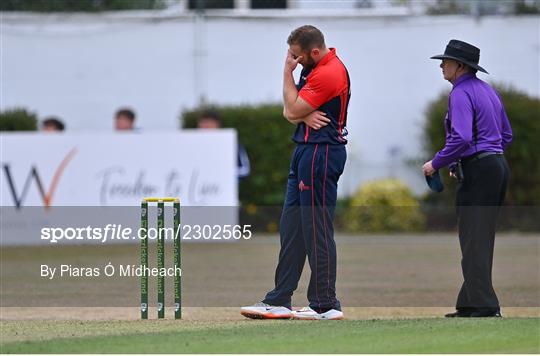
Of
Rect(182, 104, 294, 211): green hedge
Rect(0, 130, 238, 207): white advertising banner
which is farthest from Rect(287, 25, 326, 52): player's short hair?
Rect(182, 104, 294, 211): green hedge

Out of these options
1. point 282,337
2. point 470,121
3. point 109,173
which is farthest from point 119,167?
point 282,337

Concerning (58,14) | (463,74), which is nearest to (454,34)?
(58,14)

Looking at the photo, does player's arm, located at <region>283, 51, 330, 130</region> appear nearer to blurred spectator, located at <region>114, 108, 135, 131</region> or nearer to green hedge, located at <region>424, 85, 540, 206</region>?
blurred spectator, located at <region>114, 108, 135, 131</region>

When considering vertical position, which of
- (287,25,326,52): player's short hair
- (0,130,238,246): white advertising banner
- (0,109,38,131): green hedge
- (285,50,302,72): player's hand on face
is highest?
(287,25,326,52): player's short hair

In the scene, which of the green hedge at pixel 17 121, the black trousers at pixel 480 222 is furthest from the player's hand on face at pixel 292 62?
the green hedge at pixel 17 121

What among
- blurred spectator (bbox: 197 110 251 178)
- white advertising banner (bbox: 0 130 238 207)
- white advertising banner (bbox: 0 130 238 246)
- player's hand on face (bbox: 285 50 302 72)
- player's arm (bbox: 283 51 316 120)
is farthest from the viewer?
blurred spectator (bbox: 197 110 251 178)

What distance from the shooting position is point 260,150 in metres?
20.4

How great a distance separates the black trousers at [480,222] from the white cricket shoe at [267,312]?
1.41 meters

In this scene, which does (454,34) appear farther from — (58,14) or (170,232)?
(170,232)

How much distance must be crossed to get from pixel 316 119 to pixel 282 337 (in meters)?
1.73

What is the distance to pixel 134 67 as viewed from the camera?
71.8 feet

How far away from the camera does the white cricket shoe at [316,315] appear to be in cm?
872

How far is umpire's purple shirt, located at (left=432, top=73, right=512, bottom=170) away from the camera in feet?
29.1

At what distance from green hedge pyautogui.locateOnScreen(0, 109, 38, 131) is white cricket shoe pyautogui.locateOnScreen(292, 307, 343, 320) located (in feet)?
40.7
